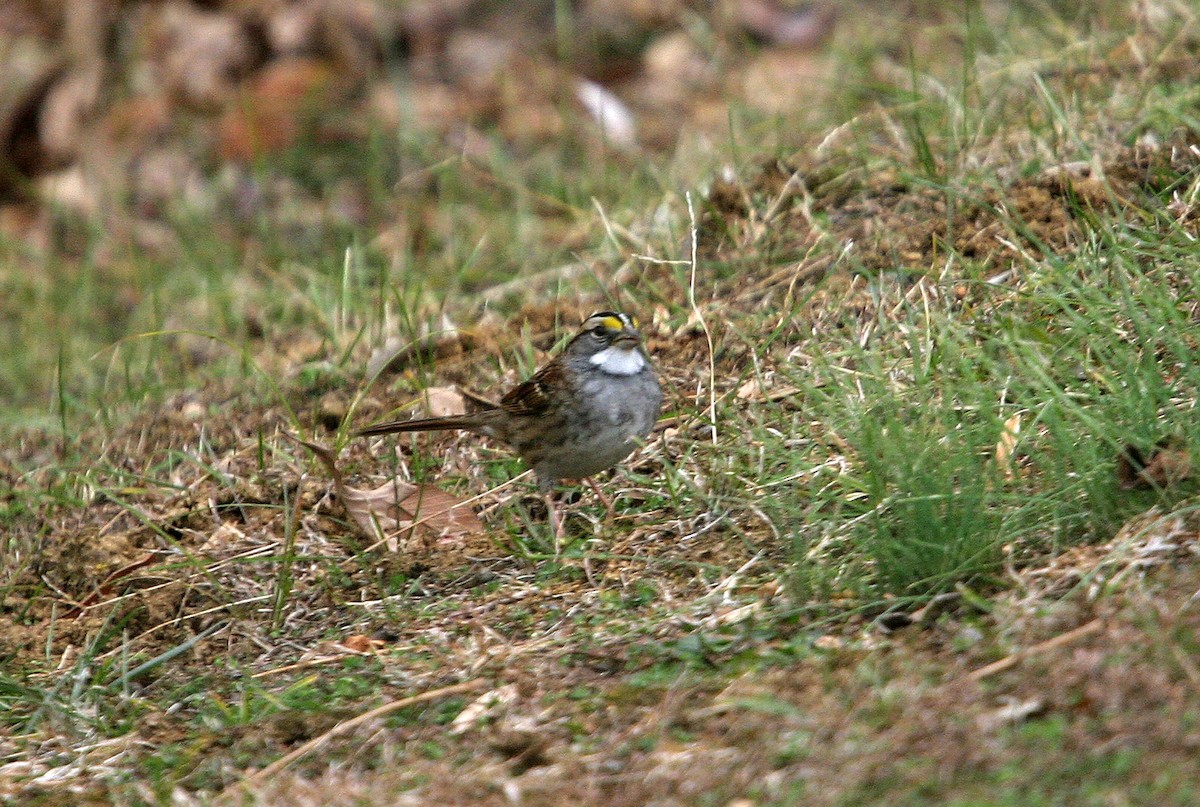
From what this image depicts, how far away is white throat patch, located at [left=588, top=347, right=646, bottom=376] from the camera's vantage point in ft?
Answer: 15.0

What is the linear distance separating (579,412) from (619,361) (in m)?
0.20

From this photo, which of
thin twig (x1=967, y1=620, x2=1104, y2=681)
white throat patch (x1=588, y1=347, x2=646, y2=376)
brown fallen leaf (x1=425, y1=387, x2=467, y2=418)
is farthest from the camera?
brown fallen leaf (x1=425, y1=387, x2=467, y2=418)

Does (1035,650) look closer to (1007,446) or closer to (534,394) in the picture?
(1007,446)

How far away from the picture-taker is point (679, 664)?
3.46 m

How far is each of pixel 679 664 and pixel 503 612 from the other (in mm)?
701

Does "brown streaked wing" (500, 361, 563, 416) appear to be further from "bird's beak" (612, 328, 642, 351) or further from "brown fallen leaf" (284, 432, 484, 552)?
"brown fallen leaf" (284, 432, 484, 552)

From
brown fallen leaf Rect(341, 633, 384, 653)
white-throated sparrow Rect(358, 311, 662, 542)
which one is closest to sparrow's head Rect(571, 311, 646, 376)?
white-throated sparrow Rect(358, 311, 662, 542)

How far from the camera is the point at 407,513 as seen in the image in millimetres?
4531

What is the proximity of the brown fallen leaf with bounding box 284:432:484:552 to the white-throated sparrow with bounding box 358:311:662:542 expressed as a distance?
0.21 meters

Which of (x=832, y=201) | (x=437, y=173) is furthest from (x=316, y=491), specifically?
(x=437, y=173)

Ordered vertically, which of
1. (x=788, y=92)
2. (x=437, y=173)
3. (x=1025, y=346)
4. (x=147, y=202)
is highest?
(x=1025, y=346)

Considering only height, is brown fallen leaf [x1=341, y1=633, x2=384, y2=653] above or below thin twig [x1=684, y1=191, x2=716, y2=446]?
below

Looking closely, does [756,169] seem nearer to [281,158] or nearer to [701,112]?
[701,112]

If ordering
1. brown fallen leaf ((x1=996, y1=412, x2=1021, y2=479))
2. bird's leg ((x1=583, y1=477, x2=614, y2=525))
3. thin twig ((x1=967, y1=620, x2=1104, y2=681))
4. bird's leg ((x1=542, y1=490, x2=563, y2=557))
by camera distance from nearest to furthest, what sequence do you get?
thin twig ((x1=967, y1=620, x2=1104, y2=681))
brown fallen leaf ((x1=996, y1=412, x2=1021, y2=479))
bird's leg ((x1=542, y1=490, x2=563, y2=557))
bird's leg ((x1=583, y1=477, x2=614, y2=525))
